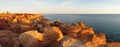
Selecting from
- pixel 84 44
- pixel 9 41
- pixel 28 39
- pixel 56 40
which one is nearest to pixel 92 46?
pixel 84 44

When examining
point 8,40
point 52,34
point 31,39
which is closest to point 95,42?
point 52,34

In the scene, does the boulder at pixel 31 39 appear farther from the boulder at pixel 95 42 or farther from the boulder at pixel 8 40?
the boulder at pixel 95 42

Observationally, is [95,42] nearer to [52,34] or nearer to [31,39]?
[52,34]

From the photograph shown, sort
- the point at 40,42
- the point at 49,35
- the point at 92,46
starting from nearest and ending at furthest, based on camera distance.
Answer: the point at 92,46 → the point at 40,42 → the point at 49,35

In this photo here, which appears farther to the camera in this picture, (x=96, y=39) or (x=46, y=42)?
(x=96, y=39)

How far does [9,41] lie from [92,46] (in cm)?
916

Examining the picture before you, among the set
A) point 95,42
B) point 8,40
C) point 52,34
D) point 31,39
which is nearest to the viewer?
point 31,39

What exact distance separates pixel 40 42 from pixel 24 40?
165 cm

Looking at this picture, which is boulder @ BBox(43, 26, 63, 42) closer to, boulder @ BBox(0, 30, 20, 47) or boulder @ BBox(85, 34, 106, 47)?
boulder @ BBox(0, 30, 20, 47)

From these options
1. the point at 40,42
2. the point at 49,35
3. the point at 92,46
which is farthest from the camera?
the point at 49,35

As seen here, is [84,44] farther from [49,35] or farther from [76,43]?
[49,35]

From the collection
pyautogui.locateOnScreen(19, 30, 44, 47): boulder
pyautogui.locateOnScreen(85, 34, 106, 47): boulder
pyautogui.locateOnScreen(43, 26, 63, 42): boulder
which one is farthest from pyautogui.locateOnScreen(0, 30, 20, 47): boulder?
pyautogui.locateOnScreen(85, 34, 106, 47): boulder

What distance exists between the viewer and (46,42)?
796 inches

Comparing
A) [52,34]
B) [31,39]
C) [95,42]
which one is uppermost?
[52,34]
